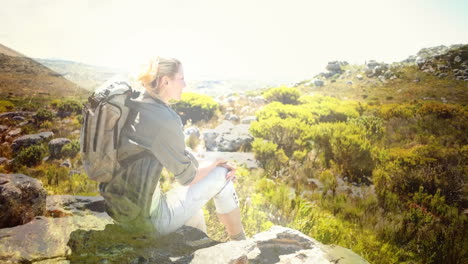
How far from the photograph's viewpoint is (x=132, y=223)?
2076 mm

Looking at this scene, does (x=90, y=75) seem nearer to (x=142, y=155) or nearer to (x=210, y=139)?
(x=210, y=139)

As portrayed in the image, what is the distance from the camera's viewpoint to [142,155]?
1.96m

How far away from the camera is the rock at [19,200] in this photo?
2129 mm

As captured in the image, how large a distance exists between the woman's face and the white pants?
797mm

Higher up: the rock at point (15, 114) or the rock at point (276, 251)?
the rock at point (276, 251)

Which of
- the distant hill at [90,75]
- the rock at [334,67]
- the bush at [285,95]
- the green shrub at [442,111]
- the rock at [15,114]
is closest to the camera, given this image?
the distant hill at [90,75]

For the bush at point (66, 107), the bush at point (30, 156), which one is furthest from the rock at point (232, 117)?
the bush at point (30, 156)

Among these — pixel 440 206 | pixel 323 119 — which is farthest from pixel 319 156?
pixel 323 119

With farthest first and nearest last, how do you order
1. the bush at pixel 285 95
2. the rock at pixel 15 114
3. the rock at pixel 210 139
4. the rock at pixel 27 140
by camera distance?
the bush at pixel 285 95, the rock at pixel 15 114, the rock at pixel 210 139, the rock at pixel 27 140

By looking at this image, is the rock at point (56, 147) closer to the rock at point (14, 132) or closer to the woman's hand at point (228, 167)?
the rock at point (14, 132)

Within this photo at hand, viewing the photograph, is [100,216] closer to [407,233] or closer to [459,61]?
[407,233]

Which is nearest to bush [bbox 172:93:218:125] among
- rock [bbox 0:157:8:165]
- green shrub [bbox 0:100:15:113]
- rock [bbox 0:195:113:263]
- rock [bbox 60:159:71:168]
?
rock [bbox 60:159:71:168]

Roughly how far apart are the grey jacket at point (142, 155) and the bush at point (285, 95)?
48.1ft

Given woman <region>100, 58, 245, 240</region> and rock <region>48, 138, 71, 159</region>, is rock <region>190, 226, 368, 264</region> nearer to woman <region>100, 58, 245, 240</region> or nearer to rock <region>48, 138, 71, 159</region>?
woman <region>100, 58, 245, 240</region>
